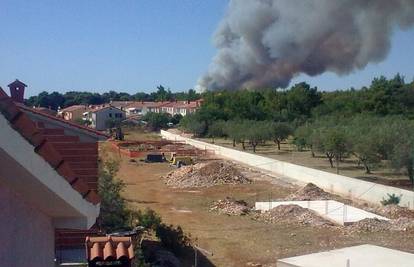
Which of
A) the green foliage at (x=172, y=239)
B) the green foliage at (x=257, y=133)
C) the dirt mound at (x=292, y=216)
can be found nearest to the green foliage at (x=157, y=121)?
the green foliage at (x=257, y=133)

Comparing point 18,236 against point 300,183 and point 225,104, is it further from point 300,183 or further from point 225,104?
point 225,104

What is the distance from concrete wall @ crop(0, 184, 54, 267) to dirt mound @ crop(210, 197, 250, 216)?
1699cm

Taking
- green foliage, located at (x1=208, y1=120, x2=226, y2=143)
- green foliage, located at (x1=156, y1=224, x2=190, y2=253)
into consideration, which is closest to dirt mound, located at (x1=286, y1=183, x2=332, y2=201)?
green foliage, located at (x1=156, y1=224, x2=190, y2=253)

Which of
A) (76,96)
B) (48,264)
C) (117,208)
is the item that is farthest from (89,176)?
(76,96)

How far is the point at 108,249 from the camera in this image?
8.89 feet

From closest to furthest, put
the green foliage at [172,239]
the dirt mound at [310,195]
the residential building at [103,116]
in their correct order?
the green foliage at [172,239] → the dirt mound at [310,195] → the residential building at [103,116]

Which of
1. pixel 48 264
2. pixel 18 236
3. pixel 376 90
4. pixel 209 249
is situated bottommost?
pixel 209 249

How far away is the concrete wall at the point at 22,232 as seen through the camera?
2473mm

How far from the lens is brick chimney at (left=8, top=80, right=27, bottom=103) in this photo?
469 cm

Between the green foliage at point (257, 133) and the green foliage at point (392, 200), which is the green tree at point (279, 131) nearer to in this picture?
the green foliage at point (257, 133)

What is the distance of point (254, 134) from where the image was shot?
44.2m

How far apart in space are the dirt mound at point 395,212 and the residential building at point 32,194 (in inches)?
618

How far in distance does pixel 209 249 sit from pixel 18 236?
40.3 ft

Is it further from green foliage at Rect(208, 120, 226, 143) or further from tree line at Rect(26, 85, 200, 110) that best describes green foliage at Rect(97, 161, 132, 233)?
tree line at Rect(26, 85, 200, 110)
